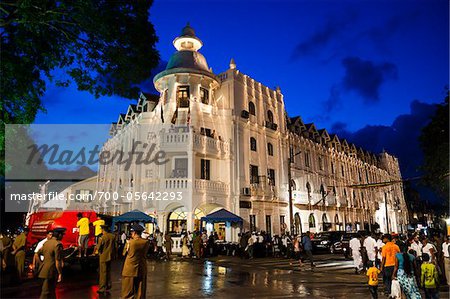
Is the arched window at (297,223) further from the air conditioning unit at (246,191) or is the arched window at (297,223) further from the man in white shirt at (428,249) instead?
the man in white shirt at (428,249)

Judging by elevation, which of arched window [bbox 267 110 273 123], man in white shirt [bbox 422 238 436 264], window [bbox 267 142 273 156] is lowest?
man in white shirt [bbox 422 238 436 264]

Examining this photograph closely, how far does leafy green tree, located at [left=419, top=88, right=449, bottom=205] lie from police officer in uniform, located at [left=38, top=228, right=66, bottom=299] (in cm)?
1496

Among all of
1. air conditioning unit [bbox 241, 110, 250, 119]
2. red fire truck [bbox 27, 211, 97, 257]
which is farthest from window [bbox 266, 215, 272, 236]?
red fire truck [bbox 27, 211, 97, 257]

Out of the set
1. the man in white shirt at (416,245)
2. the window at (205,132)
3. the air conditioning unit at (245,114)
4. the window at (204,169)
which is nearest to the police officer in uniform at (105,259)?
the man in white shirt at (416,245)

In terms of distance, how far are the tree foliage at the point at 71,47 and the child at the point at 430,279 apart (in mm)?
9348

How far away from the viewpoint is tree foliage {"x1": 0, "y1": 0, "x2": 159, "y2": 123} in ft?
32.0

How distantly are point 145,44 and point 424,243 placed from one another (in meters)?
11.1

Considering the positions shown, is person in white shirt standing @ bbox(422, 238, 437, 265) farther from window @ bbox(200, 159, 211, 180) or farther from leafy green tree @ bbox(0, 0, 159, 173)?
window @ bbox(200, 159, 211, 180)

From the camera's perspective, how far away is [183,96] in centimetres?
3005

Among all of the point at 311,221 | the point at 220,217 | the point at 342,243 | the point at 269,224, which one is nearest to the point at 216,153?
the point at 220,217

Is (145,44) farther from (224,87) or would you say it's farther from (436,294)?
(224,87)

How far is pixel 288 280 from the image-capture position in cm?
1388

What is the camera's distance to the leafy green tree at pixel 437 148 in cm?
1551

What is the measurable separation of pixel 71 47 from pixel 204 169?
61.7ft
